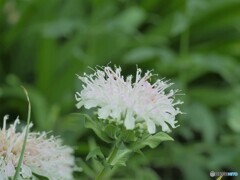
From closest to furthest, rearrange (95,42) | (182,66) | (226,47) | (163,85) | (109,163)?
(109,163)
(163,85)
(182,66)
(95,42)
(226,47)

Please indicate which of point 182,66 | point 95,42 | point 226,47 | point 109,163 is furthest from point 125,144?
point 226,47

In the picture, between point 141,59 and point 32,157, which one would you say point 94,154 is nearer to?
point 32,157

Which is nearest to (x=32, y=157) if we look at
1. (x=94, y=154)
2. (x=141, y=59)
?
(x=94, y=154)

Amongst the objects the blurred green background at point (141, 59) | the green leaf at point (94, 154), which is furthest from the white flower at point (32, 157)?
the blurred green background at point (141, 59)

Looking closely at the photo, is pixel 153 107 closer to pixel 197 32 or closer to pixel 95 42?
pixel 95 42

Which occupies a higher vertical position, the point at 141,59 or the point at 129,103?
the point at 141,59

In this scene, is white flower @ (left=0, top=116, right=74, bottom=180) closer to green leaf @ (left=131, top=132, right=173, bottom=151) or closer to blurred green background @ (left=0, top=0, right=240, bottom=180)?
green leaf @ (left=131, top=132, right=173, bottom=151)
